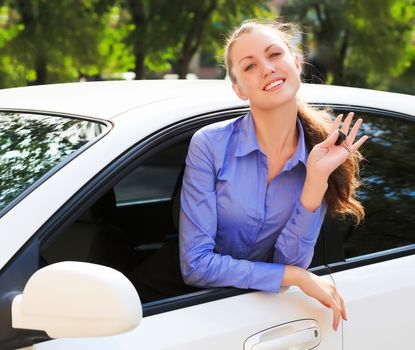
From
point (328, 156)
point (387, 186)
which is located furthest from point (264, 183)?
point (387, 186)

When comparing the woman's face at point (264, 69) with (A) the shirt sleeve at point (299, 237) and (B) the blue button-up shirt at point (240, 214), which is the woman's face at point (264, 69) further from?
(A) the shirt sleeve at point (299, 237)

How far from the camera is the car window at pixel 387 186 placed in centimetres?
242

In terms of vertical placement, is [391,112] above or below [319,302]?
above

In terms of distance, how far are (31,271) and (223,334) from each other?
512 mm

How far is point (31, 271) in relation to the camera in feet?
5.57

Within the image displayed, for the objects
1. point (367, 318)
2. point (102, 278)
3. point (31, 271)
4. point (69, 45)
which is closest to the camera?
point (102, 278)

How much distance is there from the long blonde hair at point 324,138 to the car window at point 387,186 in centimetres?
7

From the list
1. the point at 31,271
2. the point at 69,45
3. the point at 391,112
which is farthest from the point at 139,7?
the point at 31,271

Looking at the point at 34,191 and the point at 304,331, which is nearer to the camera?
the point at 34,191

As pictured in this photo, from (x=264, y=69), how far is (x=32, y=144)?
70cm

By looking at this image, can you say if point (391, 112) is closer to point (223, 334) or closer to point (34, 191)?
point (223, 334)

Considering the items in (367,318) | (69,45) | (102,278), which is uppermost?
(102,278)

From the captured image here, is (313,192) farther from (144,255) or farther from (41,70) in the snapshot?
(41,70)

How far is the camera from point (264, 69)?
2.15 meters
